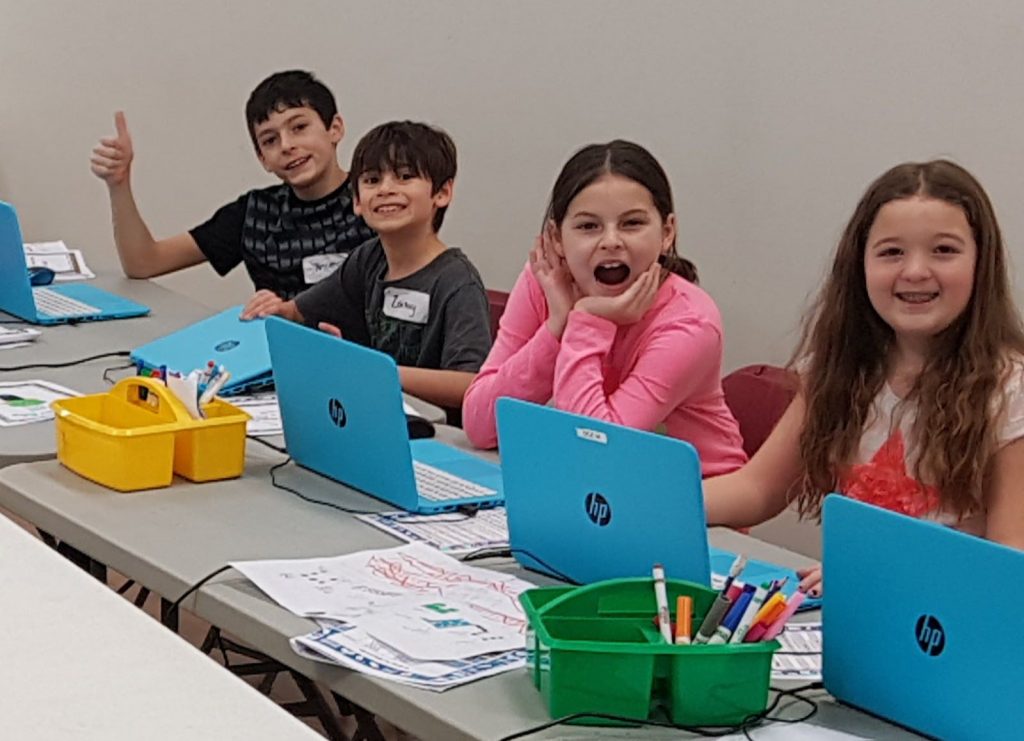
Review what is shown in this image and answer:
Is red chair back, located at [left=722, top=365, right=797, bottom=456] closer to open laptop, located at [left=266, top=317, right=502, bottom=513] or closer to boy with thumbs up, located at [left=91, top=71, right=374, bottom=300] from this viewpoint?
open laptop, located at [left=266, top=317, right=502, bottom=513]

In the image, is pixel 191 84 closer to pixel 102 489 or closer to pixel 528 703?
pixel 102 489

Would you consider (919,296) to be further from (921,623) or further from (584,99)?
(584,99)

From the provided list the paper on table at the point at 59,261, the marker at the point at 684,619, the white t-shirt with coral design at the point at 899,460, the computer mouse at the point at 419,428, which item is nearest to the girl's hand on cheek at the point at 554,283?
the computer mouse at the point at 419,428

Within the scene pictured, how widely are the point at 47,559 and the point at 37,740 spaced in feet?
1.44

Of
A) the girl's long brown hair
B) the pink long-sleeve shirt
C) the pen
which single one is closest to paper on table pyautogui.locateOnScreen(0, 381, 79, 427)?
Answer: the pink long-sleeve shirt

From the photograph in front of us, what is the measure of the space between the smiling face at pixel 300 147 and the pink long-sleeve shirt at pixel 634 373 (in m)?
1.03

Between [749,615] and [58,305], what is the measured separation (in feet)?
7.58

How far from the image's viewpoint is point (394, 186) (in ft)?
9.76

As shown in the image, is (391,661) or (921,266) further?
(921,266)

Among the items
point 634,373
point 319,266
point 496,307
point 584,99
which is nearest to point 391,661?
point 634,373

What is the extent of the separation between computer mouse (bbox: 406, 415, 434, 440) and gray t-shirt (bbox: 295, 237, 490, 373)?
0.33m

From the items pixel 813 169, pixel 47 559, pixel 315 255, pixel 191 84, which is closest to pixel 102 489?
pixel 47 559

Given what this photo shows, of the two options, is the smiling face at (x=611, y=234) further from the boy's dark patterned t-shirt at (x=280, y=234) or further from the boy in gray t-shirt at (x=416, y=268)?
the boy's dark patterned t-shirt at (x=280, y=234)

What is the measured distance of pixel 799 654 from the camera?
1.62 m
